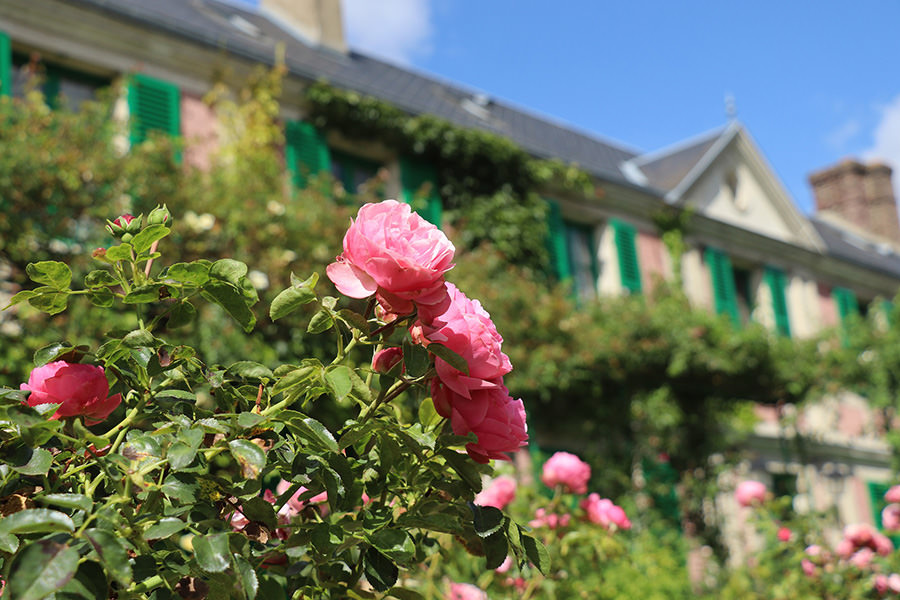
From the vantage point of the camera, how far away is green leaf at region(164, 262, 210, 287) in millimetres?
1167

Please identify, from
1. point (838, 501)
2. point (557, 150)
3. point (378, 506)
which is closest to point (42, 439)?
point (378, 506)

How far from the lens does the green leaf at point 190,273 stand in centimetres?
117

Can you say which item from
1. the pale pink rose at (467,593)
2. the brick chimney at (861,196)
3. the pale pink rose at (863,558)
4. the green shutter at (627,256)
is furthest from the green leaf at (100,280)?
the brick chimney at (861,196)

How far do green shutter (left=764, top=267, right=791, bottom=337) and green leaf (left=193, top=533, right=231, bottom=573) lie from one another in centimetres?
1430

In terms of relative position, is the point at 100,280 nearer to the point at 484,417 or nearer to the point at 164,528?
the point at 164,528

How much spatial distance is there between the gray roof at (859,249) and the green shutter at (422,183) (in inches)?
345

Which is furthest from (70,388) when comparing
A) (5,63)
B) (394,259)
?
(5,63)

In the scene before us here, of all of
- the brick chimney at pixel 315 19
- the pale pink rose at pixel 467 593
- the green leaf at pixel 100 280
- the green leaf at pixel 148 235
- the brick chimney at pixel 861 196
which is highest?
the brick chimney at pixel 861 196

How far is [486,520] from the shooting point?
121cm

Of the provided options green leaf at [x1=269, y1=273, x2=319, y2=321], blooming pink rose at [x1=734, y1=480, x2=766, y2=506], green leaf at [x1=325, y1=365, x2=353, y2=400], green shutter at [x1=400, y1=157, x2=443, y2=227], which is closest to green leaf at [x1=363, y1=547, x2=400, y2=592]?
green leaf at [x1=325, y1=365, x2=353, y2=400]

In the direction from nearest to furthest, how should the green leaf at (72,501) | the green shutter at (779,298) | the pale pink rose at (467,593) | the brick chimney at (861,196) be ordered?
the green leaf at (72,501) < the pale pink rose at (467,593) < the green shutter at (779,298) < the brick chimney at (861,196)

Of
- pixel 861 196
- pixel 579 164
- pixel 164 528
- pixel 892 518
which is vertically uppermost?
pixel 861 196

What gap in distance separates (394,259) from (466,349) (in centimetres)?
16

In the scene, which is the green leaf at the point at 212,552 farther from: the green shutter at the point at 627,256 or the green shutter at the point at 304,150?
the green shutter at the point at 627,256
